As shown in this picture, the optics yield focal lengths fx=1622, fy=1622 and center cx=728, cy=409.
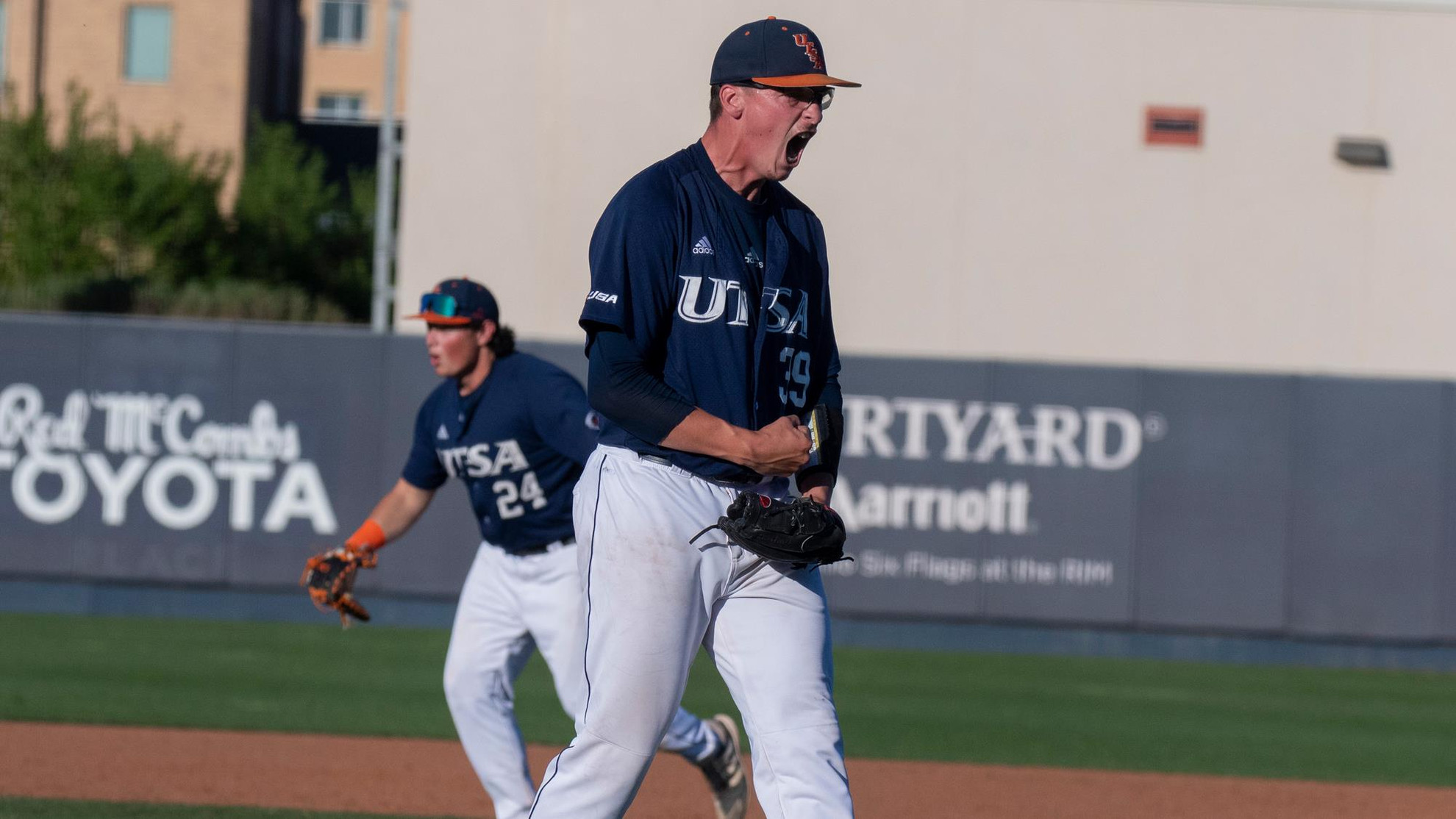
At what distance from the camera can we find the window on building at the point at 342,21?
44.2 m

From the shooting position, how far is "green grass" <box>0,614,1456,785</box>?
8133 mm

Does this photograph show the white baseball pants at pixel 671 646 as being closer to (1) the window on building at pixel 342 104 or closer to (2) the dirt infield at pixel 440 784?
(2) the dirt infield at pixel 440 784

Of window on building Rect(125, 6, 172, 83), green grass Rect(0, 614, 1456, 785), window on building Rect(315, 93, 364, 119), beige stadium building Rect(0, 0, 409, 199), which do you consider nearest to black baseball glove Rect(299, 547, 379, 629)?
green grass Rect(0, 614, 1456, 785)

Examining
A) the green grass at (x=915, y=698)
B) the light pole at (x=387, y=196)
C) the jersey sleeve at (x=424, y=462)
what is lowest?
the green grass at (x=915, y=698)

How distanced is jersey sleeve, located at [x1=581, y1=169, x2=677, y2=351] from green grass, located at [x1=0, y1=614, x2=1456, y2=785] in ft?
15.9

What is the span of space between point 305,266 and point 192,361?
26543 millimetres

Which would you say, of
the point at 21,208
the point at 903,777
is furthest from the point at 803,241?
the point at 21,208

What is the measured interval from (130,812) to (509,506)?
1.80 metres

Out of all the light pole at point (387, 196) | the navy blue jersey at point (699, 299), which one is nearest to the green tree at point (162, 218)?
the light pole at point (387, 196)

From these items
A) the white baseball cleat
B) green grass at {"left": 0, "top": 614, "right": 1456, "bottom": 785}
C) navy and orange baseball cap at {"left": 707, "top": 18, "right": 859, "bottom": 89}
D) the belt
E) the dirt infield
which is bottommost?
green grass at {"left": 0, "top": 614, "right": 1456, "bottom": 785}

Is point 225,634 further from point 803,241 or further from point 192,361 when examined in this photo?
point 803,241

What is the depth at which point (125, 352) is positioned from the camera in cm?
1235

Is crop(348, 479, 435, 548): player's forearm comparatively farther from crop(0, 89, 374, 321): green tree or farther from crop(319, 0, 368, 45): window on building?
crop(319, 0, 368, 45): window on building

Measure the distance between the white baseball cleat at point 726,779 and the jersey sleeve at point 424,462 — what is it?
1.33 metres
